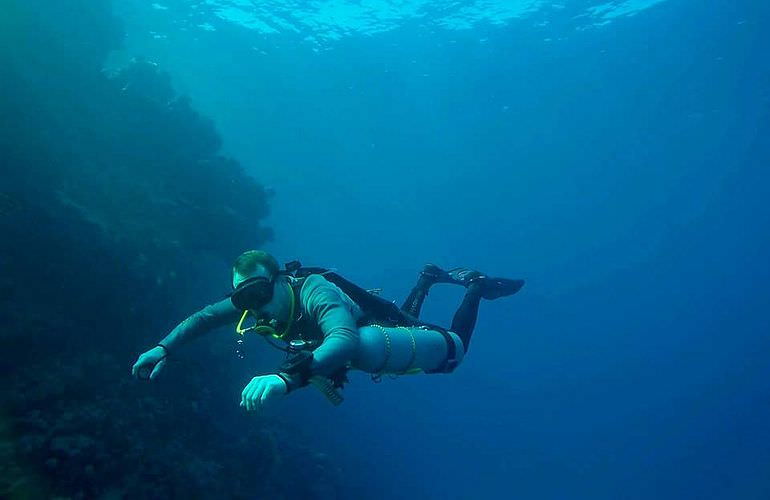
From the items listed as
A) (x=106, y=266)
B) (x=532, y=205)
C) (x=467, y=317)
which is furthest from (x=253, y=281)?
(x=532, y=205)

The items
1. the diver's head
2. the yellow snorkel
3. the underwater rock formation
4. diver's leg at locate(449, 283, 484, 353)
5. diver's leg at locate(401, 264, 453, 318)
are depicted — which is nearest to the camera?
the diver's head

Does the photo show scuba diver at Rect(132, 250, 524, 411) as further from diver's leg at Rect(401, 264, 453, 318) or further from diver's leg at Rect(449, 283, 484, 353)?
diver's leg at Rect(401, 264, 453, 318)

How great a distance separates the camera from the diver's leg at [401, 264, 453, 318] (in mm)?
7773

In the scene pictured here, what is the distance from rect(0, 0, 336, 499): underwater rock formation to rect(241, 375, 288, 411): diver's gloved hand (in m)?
5.70

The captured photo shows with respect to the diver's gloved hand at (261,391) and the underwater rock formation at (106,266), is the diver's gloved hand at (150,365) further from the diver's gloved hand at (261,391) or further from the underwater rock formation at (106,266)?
the underwater rock formation at (106,266)

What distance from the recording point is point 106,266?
498 inches

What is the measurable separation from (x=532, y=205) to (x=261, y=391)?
80337 millimetres

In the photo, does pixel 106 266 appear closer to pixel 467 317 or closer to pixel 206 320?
pixel 206 320

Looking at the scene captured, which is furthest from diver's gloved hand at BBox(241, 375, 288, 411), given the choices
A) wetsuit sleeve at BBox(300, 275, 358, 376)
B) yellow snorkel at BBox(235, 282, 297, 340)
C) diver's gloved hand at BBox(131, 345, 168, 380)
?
diver's gloved hand at BBox(131, 345, 168, 380)

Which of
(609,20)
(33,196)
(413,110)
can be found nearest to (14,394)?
(33,196)

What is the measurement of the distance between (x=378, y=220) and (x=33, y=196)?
8453cm

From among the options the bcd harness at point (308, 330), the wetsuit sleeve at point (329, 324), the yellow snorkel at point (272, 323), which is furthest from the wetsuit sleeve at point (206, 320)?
the wetsuit sleeve at point (329, 324)

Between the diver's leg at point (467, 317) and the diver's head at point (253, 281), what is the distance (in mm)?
3332

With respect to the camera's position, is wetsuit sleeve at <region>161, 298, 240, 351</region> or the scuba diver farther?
wetsuit sleeve at <region>161, 298, 240, 351</region>
